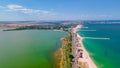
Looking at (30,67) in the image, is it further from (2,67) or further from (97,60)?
(97,60)

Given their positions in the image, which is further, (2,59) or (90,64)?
(2,59)

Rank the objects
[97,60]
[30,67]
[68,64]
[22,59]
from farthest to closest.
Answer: [22,59], [97,60], [30,67], [68,64]

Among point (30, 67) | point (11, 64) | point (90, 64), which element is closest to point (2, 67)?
point (11, 64)

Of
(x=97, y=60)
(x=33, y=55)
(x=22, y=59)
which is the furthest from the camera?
(x=33, y=55)

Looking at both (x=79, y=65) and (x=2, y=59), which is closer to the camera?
(x=79, y=65)

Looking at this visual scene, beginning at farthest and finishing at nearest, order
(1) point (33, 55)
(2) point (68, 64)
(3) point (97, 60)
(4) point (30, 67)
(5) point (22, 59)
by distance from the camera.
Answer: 1. (1) point (33, 55)
2. (5) point (22, 59)
3. (3) point (97, 60)
4. (4) point (30, 67)
5. (2) point (68, 64)

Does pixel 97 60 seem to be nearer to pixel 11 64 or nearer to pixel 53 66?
pixel 53 66

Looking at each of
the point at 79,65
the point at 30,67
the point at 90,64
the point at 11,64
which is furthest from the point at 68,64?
the point at 11,64
